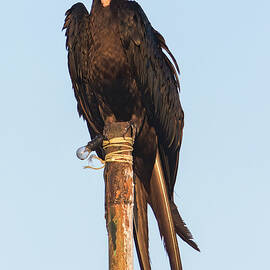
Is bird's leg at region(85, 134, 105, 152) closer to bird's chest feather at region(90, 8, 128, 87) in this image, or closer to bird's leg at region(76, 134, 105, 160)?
bird's leg at region(76, 134, 105, 160)

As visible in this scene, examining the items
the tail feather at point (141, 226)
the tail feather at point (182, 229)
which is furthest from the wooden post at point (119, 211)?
the tail feather at point (182, 229)

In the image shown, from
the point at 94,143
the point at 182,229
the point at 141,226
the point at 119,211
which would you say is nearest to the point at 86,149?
the point at 94,143

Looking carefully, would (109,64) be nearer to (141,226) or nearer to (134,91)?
(134,91)

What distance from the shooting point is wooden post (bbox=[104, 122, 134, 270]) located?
4.45 m

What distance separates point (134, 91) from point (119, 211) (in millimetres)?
2009

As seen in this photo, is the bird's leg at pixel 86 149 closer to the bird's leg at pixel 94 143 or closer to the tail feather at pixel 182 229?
the bird's leg at pixel 94 143

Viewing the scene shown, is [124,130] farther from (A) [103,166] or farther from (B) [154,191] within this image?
(B) [154,191]

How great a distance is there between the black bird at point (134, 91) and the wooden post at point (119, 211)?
123 cm

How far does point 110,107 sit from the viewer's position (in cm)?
647

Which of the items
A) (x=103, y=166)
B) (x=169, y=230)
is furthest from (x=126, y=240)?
(x=169, y=230)

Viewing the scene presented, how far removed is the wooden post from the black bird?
1231 mm

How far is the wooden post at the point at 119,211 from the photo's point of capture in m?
4.45

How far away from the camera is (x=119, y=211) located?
4648 mm

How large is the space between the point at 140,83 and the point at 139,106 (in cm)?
26
